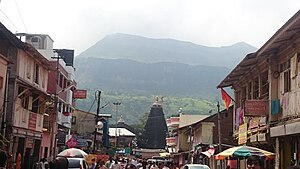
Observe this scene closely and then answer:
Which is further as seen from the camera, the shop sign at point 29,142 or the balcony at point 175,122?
the balcony at point 175,122

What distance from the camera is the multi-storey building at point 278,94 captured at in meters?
18.3

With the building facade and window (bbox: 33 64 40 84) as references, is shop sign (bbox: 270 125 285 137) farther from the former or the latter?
window (bbox: 33 64 40 84)

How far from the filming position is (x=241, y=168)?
29109mm

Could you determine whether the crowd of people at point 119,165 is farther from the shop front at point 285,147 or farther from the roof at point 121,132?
the roof at point 121,132

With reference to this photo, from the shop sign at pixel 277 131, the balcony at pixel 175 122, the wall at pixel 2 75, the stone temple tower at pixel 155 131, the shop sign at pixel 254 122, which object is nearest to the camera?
the shop sign at pixel 277 131

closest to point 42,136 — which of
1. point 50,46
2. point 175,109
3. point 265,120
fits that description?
point 50,46

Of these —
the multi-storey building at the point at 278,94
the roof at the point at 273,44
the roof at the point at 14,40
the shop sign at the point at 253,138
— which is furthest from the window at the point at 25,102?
the shop sign at the point at 253,138

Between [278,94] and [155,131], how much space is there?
86.1m

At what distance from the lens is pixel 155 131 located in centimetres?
10694

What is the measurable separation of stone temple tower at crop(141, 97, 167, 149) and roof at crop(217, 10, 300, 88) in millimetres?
79440

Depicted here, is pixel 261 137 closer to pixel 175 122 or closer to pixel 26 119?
pixel 26 119

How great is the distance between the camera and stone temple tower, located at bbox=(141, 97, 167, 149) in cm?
10688

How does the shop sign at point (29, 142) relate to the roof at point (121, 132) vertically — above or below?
below

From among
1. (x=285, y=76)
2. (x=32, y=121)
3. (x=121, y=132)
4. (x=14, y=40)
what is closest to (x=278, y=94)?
(x=285, y=76)
